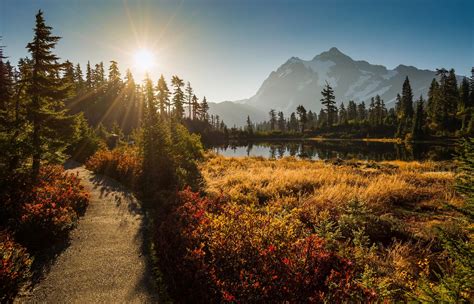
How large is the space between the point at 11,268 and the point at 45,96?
1211 cm

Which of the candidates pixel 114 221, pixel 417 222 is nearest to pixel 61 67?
pixel 114 221

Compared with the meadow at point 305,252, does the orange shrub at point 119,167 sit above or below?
above

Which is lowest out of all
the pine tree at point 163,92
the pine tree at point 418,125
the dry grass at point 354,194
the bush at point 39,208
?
the dry grass at point 354,194

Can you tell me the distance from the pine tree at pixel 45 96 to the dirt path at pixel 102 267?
19.2 feet

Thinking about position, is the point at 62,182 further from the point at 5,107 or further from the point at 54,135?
the point at 5,107

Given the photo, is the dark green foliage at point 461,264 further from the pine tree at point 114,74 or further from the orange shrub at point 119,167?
the pine tree at point 114,74

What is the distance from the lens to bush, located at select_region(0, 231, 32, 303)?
16.5 feet

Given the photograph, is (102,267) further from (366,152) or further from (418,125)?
(418,125)

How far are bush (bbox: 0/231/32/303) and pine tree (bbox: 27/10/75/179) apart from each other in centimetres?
842

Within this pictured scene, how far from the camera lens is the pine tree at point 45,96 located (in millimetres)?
13312

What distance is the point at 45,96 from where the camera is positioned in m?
14.2

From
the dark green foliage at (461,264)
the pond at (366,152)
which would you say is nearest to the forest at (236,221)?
the dark green foliage at (461,264)

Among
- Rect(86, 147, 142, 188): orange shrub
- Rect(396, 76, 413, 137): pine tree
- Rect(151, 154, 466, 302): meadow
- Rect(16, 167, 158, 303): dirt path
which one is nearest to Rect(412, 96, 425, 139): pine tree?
Rect(396, 76, 413, 137): pine tree

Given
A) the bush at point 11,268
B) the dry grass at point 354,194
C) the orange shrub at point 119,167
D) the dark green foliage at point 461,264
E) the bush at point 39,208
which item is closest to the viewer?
the dark green foliage at point 461,264
